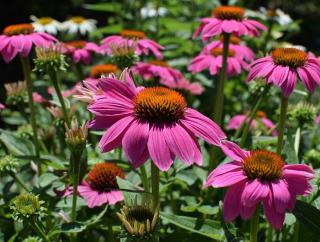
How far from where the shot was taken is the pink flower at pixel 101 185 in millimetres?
1082

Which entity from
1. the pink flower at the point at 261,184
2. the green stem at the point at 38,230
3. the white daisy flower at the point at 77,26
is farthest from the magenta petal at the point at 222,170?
the white daisy flower at the point at 77,26

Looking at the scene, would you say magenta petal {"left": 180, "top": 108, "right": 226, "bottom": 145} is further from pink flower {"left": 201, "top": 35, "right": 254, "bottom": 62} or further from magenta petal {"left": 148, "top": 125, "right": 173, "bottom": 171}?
pink flower {"left": 201, "top": 35, "right": 254, "bottom": 62}

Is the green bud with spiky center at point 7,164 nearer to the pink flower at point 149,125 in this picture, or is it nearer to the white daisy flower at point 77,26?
the pink flower at point 149,125

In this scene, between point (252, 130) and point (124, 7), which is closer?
point (252, 130)

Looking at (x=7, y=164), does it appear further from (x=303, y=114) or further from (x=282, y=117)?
(x=303, y=114)

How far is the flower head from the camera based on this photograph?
954 millimetres

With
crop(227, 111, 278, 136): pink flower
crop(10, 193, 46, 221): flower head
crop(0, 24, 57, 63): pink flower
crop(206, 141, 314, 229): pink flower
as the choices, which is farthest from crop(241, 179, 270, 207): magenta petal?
crop(227, 111, 278, 136): pink flower

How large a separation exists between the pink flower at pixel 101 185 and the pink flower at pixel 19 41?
0.34 metres

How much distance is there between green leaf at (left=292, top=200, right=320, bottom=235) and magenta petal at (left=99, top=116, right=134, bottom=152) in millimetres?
304

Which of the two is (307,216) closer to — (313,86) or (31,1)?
(313,86)

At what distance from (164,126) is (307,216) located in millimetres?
274

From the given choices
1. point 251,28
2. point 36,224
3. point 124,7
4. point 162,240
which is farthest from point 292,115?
point 124,7

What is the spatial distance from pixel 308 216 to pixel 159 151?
11.0 inches

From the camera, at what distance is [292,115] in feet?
4.38
